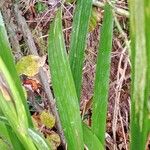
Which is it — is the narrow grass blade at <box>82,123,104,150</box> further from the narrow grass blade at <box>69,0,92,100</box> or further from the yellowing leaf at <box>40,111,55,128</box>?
the yellowing leaf at <box>40,111,55,128</box>

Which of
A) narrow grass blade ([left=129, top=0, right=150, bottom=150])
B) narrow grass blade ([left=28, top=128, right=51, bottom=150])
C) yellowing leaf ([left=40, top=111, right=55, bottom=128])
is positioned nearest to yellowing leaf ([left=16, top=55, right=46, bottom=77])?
yellowing leaf ([left=40, top=111, right=55, bottom=128])

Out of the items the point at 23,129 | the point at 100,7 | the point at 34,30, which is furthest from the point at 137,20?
the point at 34,30

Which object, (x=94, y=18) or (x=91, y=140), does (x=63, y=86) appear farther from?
(x=94, y=18)

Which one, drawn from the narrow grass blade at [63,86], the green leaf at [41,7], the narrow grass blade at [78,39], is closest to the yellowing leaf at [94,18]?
the green leaf at [41,7]

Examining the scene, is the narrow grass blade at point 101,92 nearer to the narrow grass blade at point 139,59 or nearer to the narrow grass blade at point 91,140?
the narrow grass blade at point 91,140

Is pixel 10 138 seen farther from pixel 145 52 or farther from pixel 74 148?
pixel 145 52

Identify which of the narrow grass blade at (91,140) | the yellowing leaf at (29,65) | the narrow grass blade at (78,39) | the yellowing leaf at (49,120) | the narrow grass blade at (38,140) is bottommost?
the yellowing leaf at (49,120)
